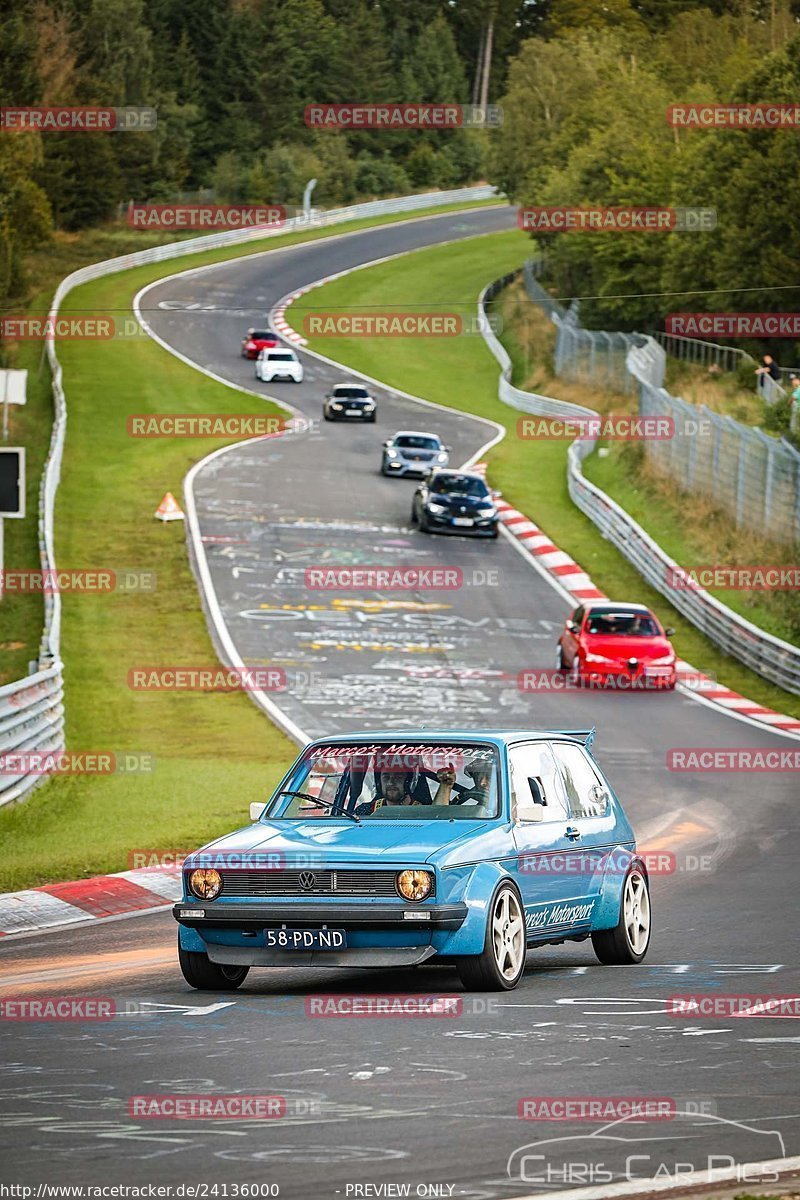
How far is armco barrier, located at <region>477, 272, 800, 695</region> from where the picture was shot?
106 ft

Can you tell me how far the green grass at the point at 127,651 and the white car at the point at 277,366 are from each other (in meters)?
2.16

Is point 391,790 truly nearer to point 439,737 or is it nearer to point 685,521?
point 439,737

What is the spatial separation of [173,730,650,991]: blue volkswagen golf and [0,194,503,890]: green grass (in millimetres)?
4518

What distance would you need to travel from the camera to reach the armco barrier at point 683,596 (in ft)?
106

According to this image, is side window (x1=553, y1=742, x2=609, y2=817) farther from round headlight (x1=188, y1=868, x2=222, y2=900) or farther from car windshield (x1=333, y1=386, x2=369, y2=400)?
car windshield (x1=333, y1=386, x2=369, y2=400)

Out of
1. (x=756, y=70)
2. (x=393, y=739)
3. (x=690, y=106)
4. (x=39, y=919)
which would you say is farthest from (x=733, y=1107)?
(x=690, y=106)

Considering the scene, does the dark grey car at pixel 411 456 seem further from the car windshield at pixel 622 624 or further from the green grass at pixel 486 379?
the car windshield at pixel 622 624

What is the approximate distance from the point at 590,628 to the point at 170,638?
24.3 ft

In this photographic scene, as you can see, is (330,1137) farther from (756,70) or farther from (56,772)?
(756,70)

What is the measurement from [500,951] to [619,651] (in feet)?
69.9

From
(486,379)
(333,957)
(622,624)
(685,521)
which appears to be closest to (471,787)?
(333,957)

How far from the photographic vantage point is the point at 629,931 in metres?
12.1

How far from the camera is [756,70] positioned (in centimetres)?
6116

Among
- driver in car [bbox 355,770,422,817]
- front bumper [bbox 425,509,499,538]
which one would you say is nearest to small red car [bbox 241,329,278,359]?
front bumper [bbox 425,509,499,538]
